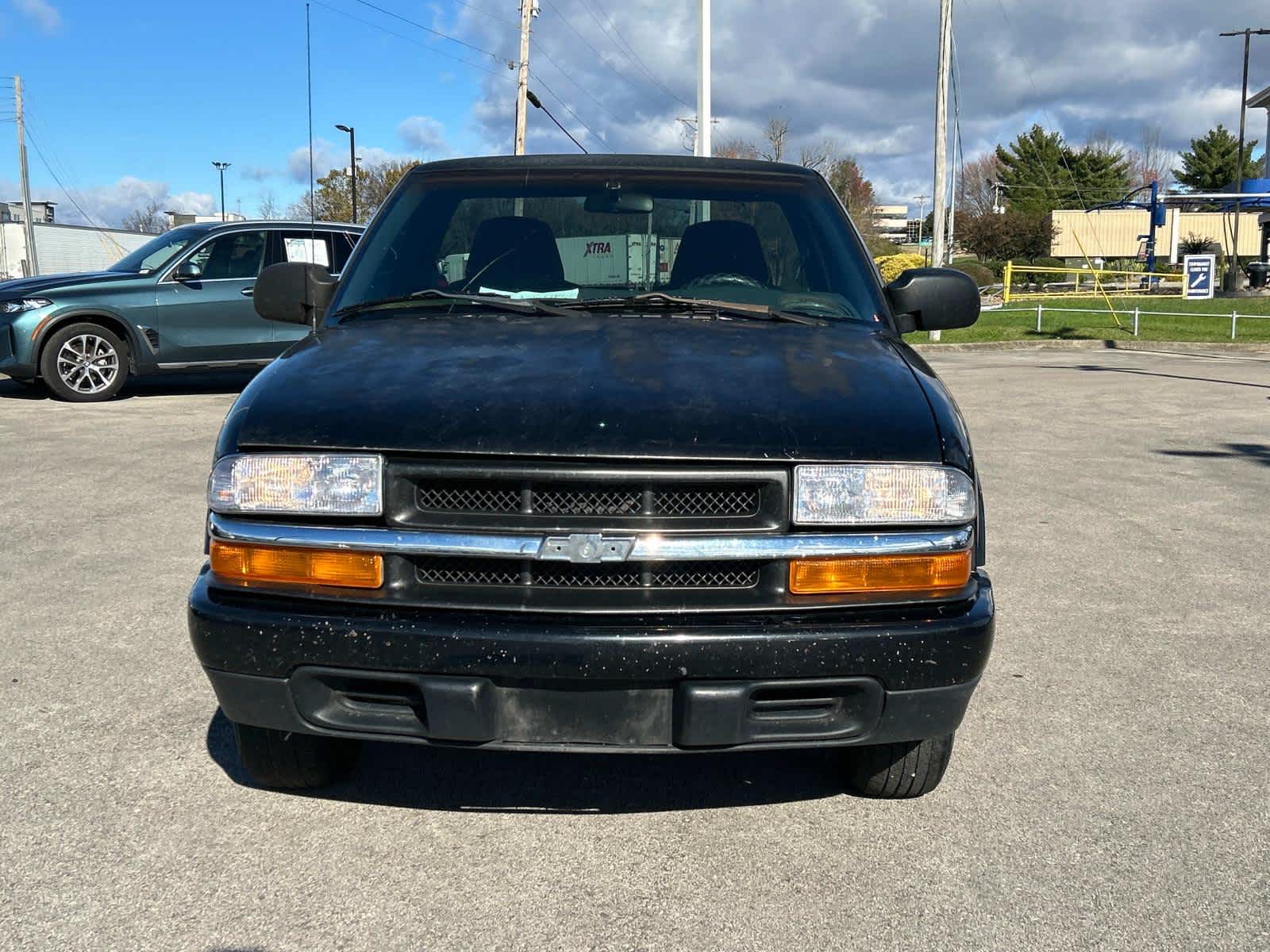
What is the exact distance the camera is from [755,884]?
2.77 m

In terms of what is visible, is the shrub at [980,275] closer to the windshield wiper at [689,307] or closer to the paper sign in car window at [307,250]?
the windshield wiper at [689,307]

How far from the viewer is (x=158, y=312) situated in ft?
39.4

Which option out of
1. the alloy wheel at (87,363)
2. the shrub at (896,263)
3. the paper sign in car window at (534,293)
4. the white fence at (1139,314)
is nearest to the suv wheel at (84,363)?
the alloy wheel at (87,363)

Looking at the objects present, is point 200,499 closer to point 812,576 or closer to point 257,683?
point 257,683

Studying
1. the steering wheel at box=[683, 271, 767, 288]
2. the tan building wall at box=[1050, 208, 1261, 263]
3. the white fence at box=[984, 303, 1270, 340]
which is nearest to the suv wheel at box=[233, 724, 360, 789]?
the steering wheel at box=[683, 271, 767, 288]

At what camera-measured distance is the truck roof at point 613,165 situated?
4.18 meters

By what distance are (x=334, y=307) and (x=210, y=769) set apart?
1426mm

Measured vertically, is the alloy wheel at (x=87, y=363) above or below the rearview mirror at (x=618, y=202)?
below

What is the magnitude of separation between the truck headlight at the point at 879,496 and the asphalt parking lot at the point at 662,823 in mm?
854

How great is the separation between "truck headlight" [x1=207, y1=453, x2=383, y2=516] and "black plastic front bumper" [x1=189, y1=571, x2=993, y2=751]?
215mm

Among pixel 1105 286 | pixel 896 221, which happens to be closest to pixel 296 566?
pixel 1105 286

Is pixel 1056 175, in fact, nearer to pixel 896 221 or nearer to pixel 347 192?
pixel 347 192

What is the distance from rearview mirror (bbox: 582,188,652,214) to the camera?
4.06 m

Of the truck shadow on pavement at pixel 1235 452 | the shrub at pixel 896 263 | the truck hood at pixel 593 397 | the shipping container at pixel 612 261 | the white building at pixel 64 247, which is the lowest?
the truck shadow on pavement at pixel 1235 452
